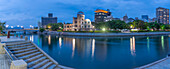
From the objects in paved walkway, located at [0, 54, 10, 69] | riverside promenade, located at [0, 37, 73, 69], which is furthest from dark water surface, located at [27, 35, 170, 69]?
paved walkway, located at [0, 54, 10, 69]

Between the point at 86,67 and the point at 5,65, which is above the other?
the point at 5,65

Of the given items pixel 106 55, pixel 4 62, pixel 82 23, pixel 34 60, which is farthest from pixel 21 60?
pixel 82 23

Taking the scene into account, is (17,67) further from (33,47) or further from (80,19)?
(80,19)

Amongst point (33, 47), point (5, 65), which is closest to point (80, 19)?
point (33, 47)

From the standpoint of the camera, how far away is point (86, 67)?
44.9 feet

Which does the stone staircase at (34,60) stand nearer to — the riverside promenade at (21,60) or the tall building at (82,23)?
the riverside promenade at (21,60)

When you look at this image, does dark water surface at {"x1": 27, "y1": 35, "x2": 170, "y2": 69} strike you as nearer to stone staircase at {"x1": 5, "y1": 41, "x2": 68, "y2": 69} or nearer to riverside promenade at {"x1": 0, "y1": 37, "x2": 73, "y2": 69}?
stone staircase at {"x1": 5, "y1": 41, "x2": 68, "y2": 69}

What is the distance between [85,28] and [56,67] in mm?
98208

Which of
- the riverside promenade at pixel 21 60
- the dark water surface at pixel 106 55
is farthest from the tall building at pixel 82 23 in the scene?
the riverside promenade at pixel 21 60

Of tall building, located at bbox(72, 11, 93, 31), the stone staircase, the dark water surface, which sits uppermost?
tall building, located at bbox(72, 11, 93, 31)

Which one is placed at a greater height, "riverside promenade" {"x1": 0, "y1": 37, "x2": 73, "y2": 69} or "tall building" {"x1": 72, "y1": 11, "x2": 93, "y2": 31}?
"tall building" {"x1": 72, "y1": 11, "x2": 93, "y2": 31}

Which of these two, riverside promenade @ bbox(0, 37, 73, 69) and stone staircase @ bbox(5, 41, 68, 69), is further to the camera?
stone staircase @ bbox(5, 41, 68, 69)

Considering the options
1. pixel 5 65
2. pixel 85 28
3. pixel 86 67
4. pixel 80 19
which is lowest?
pixel 86 67

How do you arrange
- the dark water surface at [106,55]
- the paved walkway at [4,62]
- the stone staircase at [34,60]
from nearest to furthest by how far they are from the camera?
the paved walkway at [4,62] < the stone staircase at [34,60] < the dark water surface at [106,55]
